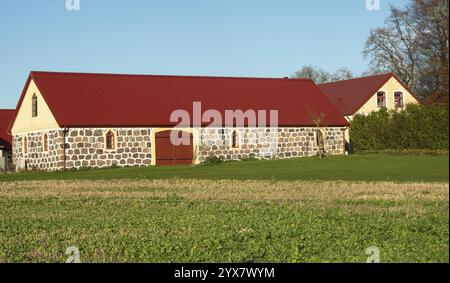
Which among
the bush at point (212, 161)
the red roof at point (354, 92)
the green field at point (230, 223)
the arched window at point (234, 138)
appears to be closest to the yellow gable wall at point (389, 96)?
the red roof at point (354, 92)

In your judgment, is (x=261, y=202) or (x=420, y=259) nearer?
(x=420, y=259)

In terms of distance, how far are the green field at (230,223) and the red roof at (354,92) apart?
A: 3701 centimetres

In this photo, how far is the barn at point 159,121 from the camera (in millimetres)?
43156

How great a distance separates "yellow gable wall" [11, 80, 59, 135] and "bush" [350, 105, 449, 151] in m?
17.6

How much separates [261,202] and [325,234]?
Result: 6.15 metres

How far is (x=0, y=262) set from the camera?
9.25 metres

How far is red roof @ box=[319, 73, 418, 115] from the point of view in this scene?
5928 centimetres

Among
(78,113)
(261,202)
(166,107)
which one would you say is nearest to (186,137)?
(166,107)

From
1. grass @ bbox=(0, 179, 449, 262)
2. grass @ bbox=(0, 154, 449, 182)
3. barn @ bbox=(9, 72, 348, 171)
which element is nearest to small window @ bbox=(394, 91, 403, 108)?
barn @ bbox=(9, 72, 348, 171)

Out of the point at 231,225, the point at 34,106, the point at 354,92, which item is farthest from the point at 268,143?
the point at 231,225

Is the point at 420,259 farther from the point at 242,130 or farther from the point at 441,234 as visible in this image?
the point at 242,130

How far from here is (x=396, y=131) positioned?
963 inches

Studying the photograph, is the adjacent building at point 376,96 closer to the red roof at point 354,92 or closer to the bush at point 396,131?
the red roof at point 354,92
